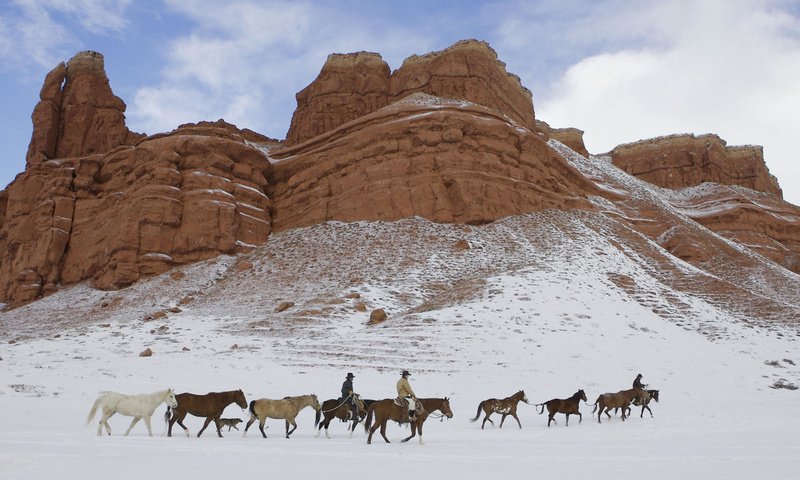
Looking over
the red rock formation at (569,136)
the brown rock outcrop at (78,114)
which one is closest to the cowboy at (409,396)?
the brown rock outcrop at (78,114)

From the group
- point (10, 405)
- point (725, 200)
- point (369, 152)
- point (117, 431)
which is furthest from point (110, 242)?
point (725, 200)

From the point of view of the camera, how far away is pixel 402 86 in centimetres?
7575

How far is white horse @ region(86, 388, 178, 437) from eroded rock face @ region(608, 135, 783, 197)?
311ft

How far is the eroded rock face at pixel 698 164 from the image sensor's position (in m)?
97.8

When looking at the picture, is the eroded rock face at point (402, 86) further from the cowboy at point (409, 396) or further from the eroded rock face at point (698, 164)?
the cowboy at point (409, 396)

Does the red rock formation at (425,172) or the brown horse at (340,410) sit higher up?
the red rock formation at (425,172)

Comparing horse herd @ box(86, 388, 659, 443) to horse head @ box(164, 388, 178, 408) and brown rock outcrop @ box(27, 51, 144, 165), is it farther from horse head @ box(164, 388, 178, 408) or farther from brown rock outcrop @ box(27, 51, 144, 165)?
brown rock outcrop @ box(27, 51, 144, 165)

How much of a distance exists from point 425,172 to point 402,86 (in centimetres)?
2383

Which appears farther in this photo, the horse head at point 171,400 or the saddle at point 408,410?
the horse head at point 171,400

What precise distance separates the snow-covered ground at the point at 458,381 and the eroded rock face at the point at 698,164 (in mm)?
59285

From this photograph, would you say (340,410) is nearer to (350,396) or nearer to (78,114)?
(350,396)

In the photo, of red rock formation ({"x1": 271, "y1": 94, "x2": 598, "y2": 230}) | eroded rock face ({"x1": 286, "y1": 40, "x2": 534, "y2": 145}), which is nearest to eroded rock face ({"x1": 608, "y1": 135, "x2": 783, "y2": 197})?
eroded rock face ({"x1": 286, "y1": 40, "x2": 534, "y2": 145})

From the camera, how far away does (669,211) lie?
65.4m

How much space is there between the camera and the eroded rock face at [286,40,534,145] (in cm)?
7156
